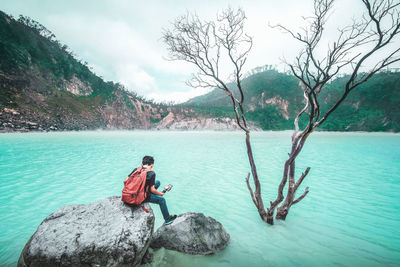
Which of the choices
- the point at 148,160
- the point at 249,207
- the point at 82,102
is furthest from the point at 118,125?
the point at 148,160

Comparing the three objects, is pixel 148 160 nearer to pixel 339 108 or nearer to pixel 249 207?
pixel 249 207

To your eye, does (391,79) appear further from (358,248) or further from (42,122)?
(42,122)

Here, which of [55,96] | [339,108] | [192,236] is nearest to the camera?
[192,236]

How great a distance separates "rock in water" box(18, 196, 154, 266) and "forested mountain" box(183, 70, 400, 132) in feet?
238

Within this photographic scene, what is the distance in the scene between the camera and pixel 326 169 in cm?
1381

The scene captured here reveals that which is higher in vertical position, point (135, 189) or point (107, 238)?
point (135, 189)

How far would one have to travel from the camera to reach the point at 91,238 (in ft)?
10.4

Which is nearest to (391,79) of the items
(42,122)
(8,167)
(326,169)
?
(326,169)

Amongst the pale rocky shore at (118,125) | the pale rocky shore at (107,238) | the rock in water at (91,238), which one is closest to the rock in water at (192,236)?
the pale rocky shore at (107,238)

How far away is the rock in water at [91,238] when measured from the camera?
299cm

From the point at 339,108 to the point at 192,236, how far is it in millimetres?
144719

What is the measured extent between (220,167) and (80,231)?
1134 cm

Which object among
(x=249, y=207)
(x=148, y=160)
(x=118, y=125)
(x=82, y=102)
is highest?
(x=82, y=102)

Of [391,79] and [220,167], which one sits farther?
[391,79]
